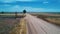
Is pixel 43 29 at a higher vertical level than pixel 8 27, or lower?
lower

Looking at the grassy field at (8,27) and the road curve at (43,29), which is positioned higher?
the grassy field at (8,27)

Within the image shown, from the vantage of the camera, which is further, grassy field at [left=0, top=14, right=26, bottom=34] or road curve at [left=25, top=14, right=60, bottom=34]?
road curve at [left=25, top=14, right=60, bottom=34]

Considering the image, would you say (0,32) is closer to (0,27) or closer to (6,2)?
(0,27)

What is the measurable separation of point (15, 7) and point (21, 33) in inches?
74.0

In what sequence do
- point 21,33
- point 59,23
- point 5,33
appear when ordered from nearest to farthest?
1. point 5,33
2. point 21,33
3. point 59,23

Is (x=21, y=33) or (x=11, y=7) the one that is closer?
(x=11, y=7)

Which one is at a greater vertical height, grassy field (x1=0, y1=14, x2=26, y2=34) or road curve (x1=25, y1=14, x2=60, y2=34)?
grassy field (x1=0, y1=14, x2=26, y2=34)

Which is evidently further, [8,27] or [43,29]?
[43,29]

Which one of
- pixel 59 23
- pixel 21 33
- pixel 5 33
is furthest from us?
pixel 59 23

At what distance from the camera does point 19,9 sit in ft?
37.0

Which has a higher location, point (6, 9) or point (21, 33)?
point (6, 9)

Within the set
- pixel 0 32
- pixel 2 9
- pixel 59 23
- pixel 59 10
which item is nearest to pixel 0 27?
pixel 0 32

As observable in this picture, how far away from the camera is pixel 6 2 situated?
10922mm

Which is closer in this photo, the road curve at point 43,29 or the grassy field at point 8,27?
the grassy field at point 8,27
